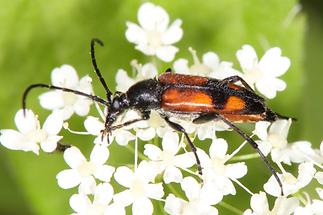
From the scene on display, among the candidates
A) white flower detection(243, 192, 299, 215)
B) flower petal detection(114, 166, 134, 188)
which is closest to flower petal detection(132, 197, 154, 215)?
flower petal detection(114, 166, 134, 188)

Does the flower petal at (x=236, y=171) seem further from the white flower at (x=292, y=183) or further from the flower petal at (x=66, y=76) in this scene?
the flower petal at (x=66, y=76)

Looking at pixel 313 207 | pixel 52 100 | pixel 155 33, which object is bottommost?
pixel 313 207

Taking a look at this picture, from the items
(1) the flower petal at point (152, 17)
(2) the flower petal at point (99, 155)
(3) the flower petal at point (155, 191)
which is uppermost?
(1) the flower petal at point (152, 17)

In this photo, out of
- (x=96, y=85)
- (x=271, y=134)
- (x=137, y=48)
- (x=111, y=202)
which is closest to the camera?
(x=111, y=202)

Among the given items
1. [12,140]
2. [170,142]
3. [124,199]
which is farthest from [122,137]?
[12,140]

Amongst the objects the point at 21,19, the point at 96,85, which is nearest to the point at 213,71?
the point at 96,85

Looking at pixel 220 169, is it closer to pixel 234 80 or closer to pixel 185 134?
pixel 185 134

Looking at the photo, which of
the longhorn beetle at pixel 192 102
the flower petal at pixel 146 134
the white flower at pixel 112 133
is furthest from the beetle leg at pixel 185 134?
the white flower at pixel 112 133

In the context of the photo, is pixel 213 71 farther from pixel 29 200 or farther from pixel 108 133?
pixel 29 200
